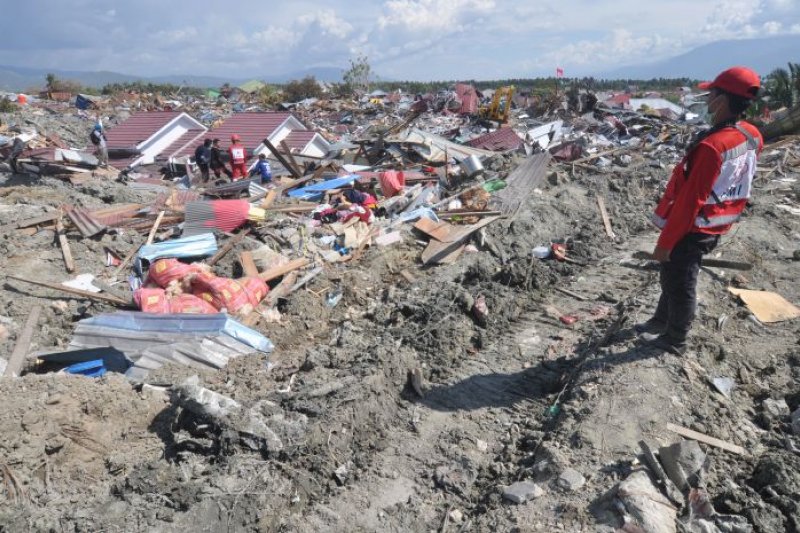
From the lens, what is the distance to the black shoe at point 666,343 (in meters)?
4.39

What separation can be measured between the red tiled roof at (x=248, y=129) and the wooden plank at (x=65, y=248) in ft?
27.0

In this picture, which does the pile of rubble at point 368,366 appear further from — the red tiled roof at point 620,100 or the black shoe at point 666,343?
the red tiled roof at point 620,100

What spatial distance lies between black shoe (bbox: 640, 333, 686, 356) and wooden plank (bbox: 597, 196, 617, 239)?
194 inches

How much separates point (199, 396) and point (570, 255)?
20.4ft

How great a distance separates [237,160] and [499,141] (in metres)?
8.85

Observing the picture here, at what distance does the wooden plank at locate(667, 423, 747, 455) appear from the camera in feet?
11.7

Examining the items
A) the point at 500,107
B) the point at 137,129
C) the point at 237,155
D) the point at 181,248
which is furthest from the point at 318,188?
the point at 500,107

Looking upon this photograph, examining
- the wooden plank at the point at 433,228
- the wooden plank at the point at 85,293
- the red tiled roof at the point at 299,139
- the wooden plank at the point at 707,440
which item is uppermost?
the red tiled roof at the point at 299,139

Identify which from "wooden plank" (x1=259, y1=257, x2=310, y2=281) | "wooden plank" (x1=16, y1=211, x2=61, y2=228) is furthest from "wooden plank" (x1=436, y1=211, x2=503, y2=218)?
"wooden plank" (x1=16, y1=211, x2=61, y2=228)

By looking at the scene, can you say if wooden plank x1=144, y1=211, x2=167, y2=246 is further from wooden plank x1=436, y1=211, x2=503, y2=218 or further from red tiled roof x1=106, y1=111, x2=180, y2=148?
red tiled roof x1=106, y1=111, x2=180, y2=148

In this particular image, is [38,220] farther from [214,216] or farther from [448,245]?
[448,245]

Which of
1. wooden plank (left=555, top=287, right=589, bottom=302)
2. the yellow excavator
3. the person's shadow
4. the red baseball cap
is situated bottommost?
the person's shadow

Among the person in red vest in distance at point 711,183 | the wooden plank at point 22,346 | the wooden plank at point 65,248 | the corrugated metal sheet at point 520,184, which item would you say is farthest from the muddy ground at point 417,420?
the corrugated metal sheet at point 520,184

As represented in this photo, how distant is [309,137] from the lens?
16938 mm
